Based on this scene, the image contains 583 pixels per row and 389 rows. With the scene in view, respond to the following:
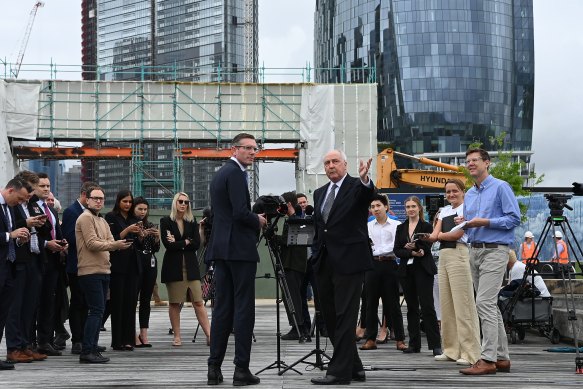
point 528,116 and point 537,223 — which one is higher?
point 528,116

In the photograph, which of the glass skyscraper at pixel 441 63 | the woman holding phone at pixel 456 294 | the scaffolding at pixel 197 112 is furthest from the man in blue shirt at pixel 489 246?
the glass skyscraper at pixel 441 63

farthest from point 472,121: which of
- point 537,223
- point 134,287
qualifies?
point 134,287

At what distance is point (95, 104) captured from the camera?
48062 millimetres

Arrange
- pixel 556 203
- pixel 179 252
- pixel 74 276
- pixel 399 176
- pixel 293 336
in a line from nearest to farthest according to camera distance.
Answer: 1. pixel 556 203
2. pixel 74 276
3. pixel 179 252
4. pixel 293 336
5. pixel 399 176

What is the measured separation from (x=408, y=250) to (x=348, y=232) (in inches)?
112

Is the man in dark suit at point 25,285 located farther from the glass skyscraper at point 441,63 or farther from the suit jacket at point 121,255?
the glass skyscraper at point 441,63

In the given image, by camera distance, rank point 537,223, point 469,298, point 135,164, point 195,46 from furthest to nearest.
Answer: point 195,46, point 135,164, point 537,223, point 469,298

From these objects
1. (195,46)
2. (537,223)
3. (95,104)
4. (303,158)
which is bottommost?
(537,223)

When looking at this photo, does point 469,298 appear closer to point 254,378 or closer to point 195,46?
point 254,378

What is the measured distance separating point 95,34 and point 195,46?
2541cm

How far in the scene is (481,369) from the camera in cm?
852

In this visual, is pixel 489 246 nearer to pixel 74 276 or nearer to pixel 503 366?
pixel 503 366

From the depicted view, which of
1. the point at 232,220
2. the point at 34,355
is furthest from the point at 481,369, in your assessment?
the point at 34,355

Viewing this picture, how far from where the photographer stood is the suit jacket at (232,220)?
7.76 metres
